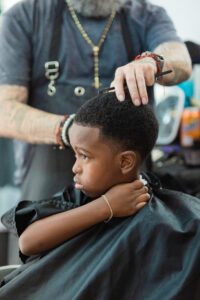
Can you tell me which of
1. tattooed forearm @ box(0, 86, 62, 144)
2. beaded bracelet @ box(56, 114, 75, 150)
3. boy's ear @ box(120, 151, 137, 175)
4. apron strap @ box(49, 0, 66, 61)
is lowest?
boy's ear @ box(120, 151, 137, 175)

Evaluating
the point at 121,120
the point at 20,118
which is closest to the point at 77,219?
the point at 121,120

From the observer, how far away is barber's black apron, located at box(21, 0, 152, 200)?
1.32 meters

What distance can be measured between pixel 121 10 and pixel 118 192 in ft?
2.31

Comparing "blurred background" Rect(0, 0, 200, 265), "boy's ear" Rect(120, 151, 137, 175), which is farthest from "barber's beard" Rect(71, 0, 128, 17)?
"boy's ear" Rect(120, 151, 137, 175)

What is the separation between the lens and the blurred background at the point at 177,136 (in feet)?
5.19

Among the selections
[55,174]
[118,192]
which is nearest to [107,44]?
[55,174]

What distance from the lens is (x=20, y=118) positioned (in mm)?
1266

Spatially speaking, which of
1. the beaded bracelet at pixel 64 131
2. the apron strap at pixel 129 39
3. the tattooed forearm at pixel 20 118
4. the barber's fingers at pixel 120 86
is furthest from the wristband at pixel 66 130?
the apron strap at pixel 129 39

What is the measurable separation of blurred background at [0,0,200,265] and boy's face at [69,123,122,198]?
514 millimetres

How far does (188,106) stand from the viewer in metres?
2.39

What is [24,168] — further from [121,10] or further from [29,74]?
[121,10]

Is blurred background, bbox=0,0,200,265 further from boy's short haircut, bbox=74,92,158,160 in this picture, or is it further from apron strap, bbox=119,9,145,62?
boy's short haircut, bbox=74,92,158,160

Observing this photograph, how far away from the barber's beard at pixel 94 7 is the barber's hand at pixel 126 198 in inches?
25.1

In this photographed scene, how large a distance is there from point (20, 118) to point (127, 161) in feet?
1.55
